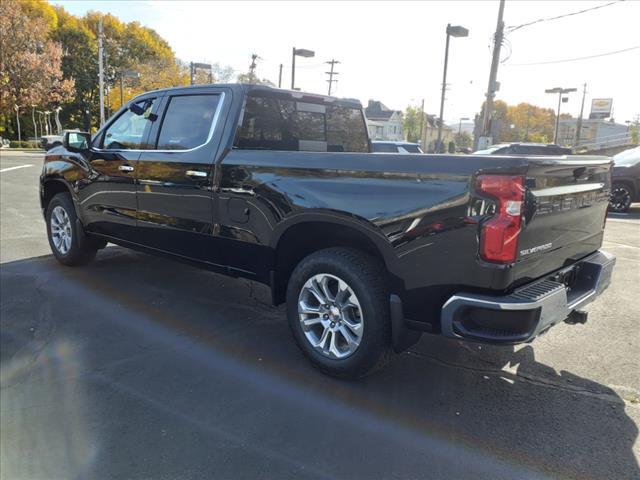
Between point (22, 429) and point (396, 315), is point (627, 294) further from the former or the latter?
point (22, 429)

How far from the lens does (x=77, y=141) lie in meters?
5.43

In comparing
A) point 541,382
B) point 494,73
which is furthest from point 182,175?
point 494,73

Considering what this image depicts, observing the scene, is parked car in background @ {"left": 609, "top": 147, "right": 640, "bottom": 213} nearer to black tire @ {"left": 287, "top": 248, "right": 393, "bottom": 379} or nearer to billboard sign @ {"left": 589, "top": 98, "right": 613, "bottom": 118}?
black tire @ {"left": 287, "top": 248, "right": 393, "bottom": 379}

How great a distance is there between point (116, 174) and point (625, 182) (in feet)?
38.6

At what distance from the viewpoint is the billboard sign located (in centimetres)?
7529

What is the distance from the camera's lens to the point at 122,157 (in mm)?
4875

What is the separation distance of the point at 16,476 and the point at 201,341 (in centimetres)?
168

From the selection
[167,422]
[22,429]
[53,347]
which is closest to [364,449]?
[167,422]

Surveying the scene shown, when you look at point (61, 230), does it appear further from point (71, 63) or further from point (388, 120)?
point (388, 120)

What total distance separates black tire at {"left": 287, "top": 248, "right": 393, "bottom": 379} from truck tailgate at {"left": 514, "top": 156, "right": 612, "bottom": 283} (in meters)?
0.84

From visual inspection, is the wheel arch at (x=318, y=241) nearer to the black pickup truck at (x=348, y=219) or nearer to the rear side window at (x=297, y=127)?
the black pickup truck at (x=348, y=219)

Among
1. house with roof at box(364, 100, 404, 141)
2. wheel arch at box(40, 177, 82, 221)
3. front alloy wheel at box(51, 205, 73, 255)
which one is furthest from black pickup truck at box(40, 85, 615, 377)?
house with roof at box(364, 100, 404, 141)

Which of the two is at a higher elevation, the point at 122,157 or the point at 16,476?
the point at 122,157

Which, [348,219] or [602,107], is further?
[602,107]
